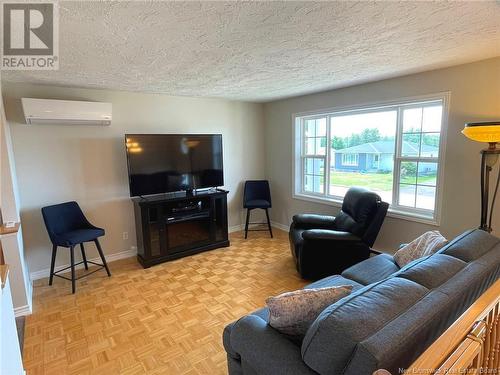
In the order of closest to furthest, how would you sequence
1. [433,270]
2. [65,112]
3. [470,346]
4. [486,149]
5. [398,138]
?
[470,346], [433,270], [486,149], [65,112], [398,138]

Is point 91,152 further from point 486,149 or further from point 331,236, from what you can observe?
point 486,149

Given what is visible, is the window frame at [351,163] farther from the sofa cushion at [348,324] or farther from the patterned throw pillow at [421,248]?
the sofa cushion at [348,324]

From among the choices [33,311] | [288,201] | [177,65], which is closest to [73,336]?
[33,311]

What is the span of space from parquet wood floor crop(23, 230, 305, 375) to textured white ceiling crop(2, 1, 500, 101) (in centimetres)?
223

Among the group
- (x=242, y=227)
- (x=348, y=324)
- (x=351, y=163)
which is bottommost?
(x=242, y=227)

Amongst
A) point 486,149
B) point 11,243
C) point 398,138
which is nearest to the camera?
point 486,149

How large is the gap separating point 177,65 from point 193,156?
1.57m

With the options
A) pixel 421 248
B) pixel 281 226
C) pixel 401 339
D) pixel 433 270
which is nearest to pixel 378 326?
pixel 401 339

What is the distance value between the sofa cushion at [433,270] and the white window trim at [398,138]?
5.64 feet

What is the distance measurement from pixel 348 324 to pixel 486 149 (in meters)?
2.36

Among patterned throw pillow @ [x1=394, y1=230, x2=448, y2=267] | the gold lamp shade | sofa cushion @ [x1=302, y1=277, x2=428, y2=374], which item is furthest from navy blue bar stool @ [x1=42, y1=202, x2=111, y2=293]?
the gold lamp shade

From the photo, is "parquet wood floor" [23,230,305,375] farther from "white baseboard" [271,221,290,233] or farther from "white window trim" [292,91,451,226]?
"white window trim" [292,91,451,226]

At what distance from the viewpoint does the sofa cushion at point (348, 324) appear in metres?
1.01

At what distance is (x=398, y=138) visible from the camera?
11.1 ft
